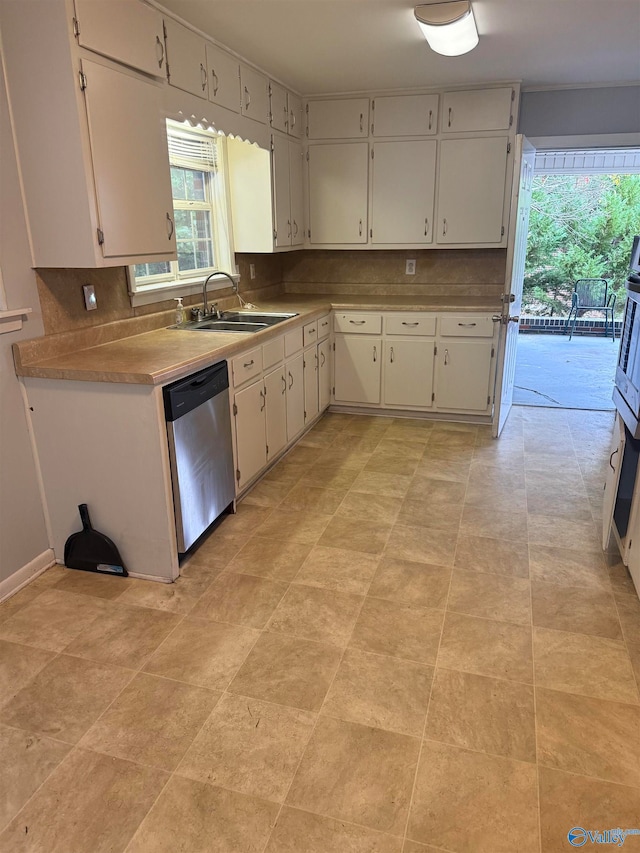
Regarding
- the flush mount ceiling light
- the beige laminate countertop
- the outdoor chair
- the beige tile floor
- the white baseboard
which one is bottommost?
the beige tile floor

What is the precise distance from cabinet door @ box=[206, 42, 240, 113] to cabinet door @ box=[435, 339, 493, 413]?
2.19 meters

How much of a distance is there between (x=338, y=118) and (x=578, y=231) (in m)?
6.02

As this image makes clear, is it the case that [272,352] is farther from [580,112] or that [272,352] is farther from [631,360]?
[580,112]

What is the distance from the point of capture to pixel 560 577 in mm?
2572

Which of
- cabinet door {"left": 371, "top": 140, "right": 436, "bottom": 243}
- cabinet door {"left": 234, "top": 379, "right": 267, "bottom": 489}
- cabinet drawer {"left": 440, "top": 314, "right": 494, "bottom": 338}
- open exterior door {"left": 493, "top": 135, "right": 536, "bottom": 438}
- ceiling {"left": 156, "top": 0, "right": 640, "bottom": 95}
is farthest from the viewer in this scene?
cabinet door {"left": 371, "top": 140, "right": 436, "bottom": 243}

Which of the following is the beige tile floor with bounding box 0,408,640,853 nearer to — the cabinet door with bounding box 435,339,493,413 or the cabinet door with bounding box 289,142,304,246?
the cabinet door with bounding box 435,339,493,413

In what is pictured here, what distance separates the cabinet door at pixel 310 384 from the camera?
13.8ft

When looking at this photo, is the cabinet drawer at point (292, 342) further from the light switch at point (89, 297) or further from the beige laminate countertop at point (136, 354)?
the light switch at point (89, 297)

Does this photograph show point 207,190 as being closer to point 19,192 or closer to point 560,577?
point 19,192

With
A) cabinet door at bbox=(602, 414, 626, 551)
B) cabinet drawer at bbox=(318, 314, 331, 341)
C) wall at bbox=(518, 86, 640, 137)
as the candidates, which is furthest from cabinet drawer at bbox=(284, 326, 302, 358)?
wall at bbox=(518, 86, 640, 137)

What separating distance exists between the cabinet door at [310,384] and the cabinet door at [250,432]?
2.65ft

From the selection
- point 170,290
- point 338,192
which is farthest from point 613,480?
point 338,192

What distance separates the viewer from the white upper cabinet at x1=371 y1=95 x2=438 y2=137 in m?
4.28

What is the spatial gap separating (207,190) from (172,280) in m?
0.82
